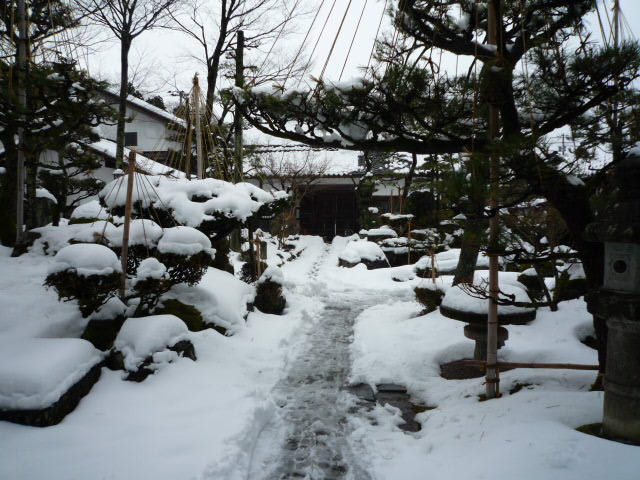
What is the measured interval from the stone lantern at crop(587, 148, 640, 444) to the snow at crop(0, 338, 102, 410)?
432 cm

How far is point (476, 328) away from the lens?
15.9ft

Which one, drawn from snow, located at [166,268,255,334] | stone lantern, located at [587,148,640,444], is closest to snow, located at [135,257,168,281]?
snow, located at [166,268,255,334]

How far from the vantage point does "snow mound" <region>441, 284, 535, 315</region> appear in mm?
4438

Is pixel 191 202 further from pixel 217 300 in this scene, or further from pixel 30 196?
pixel 30 196

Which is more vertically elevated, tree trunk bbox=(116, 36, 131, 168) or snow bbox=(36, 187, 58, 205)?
tree trunk bbox=(116, 36, 131, 168)

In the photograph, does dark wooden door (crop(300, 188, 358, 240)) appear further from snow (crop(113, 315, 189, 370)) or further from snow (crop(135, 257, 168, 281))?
snow (crop(113, 315, 189, 370))

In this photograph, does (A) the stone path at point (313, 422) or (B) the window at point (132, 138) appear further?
(B) the window at point (132, 138)

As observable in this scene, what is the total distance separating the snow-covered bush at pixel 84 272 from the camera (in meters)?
3.94

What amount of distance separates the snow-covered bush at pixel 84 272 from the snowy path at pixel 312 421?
231 centimetres

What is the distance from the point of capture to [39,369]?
10.7ft

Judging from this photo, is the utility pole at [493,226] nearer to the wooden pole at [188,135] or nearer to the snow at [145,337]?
the snow at [145,337]

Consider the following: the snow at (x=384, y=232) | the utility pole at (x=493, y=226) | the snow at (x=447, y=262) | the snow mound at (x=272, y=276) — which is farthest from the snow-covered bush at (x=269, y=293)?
the snow at (x=384, y=232)

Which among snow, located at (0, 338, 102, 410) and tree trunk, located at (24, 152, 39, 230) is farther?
tree trunk, located at (24, 152, 39, 230)

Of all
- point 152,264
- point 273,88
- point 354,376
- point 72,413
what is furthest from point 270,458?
point 273,88
